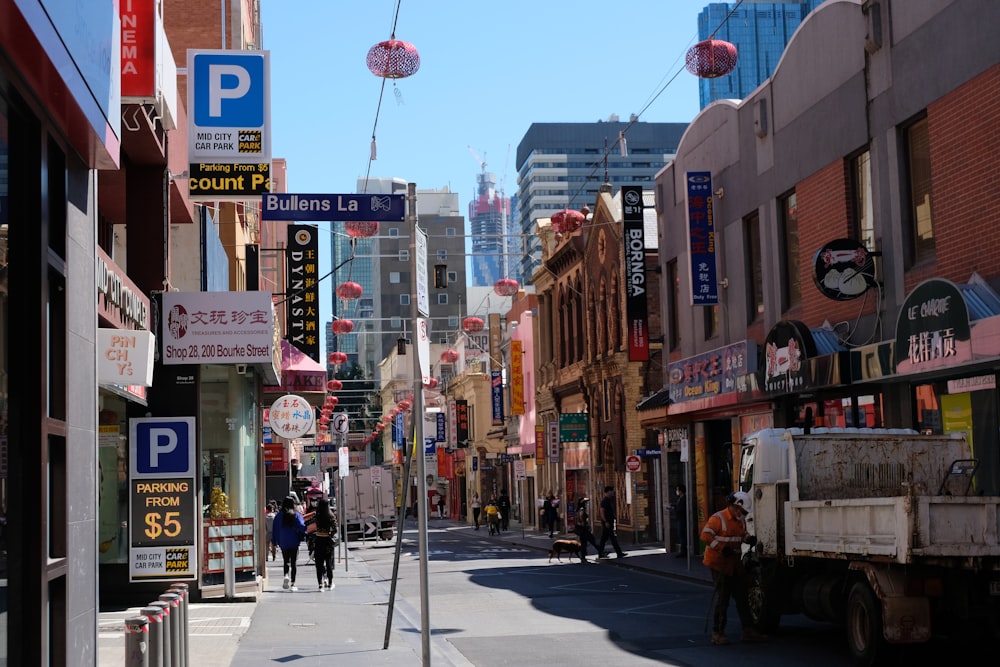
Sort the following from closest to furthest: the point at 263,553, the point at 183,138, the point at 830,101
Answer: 1. the point at 183,138
2. the point at 830,101
3. the point at 263,553

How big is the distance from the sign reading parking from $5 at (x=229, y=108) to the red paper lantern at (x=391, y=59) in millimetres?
1749

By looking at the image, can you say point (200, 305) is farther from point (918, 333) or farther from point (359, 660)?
point (918, 333)

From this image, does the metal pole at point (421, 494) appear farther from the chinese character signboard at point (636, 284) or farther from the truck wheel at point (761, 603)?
the chinese character signboard at point (636, 284)

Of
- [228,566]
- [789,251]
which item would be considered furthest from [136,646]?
[789,251]

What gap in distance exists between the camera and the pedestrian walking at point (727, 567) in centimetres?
1575

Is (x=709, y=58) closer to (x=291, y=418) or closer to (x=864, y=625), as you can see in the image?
(x=291, y=418)

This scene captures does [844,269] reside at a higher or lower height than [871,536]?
higher

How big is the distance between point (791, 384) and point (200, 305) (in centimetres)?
1103

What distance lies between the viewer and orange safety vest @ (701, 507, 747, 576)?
51.7 ft

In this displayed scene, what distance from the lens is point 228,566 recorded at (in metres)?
21.4

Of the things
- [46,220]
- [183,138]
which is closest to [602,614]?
[183,138]

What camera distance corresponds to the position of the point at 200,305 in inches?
758

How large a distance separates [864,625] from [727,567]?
107 inches

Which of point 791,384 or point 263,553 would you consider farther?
point 263,553
